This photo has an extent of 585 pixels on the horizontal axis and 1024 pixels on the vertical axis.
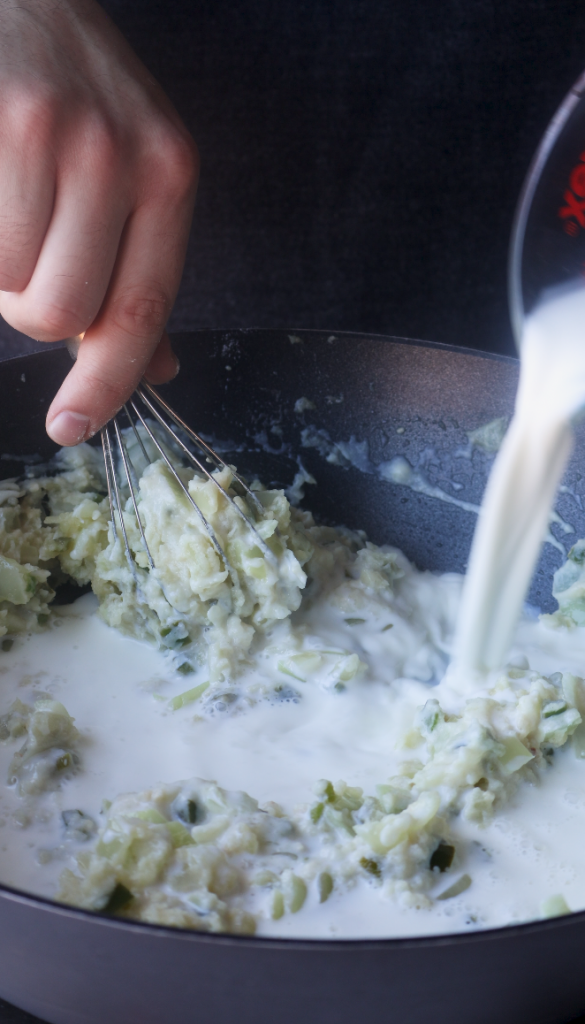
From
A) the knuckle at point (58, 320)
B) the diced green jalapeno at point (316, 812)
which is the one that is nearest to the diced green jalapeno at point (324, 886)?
the diced green jalapeno at point (316, 812)

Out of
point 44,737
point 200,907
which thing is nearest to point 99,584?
point 44,737

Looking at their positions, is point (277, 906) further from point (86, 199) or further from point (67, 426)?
point (86, 199)

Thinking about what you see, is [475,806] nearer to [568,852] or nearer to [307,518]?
[568,852]

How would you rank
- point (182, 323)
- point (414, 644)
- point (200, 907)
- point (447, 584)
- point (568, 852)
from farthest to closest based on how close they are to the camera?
point (182, 323)
point (447, 584)
point (414, 644)
point (568, 852)
point (200, 907)

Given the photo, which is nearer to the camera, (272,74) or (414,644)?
(414,644)

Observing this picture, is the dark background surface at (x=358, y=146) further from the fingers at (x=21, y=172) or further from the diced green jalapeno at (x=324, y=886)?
the diced green jalapeno at (x=324, y=886)
